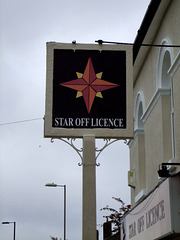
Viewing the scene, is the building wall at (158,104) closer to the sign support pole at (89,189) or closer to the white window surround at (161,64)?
the white window surround at (161,64)

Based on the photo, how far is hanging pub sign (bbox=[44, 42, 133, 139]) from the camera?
11164 millimetres

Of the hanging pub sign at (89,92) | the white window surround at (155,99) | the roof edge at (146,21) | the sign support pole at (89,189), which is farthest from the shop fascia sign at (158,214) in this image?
the roof edge at (146,21)

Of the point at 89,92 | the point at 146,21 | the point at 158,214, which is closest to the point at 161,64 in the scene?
the point at 146,21

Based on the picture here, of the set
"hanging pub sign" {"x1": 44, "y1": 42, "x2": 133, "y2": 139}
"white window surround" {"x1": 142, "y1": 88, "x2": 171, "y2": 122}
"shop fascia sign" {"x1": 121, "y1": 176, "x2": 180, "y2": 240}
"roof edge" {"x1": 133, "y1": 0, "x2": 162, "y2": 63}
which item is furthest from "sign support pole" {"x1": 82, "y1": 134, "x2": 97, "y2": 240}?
"white window surround" {"x1": 142, "y1": 88, "x2": 171, "y2": 122}

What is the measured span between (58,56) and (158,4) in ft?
10.8

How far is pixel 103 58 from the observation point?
11.6 metres

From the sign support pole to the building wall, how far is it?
236 cm

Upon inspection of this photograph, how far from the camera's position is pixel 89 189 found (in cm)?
1084

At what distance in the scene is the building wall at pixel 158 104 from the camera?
511 inches

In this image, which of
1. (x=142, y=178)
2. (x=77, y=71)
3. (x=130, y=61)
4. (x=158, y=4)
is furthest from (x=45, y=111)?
(x=142, y=178)

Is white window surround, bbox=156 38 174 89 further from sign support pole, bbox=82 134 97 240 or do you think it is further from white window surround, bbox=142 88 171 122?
sign support pole, bbox=82 134 97 240

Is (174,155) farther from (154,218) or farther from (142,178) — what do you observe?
(142,178)

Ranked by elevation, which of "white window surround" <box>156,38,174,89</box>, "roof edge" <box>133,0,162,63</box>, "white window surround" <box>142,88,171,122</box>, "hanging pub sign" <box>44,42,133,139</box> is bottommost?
"hanging pub sign" <box>44,42,133,139</box>

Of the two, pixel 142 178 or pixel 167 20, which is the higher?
pixel 167 20
